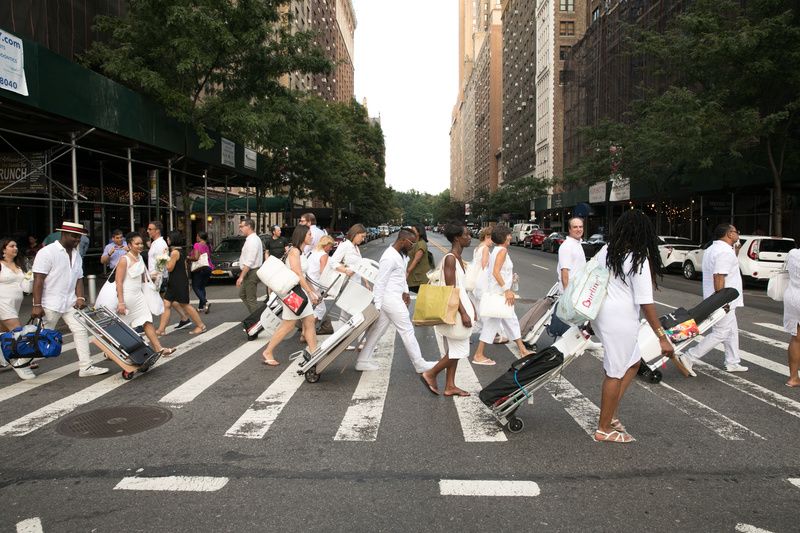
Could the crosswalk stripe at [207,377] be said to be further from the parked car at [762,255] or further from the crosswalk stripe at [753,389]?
the parked car at [762,255]

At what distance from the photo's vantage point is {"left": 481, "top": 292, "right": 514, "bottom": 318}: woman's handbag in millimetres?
7531

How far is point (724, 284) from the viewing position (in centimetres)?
707

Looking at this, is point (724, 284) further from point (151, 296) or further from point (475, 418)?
point (151, 296)

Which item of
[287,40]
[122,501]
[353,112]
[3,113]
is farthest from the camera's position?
[353,112]

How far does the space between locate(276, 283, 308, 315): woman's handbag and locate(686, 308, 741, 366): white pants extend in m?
4.69

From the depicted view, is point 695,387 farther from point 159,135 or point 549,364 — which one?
point 159,135

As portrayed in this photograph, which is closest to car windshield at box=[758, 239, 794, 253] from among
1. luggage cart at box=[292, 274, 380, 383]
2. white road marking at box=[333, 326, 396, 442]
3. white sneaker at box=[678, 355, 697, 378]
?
white sneaker at box=[678, 355, 697, 378]

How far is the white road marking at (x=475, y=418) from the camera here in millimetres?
4938

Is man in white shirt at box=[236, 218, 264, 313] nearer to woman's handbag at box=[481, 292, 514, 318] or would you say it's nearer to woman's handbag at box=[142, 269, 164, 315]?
woman's handbag at box=[142, 269, 164, 315]

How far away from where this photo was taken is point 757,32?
18.2 meters

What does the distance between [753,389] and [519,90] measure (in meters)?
91.7

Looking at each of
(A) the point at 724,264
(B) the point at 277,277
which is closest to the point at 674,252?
(A) the point at 724,264

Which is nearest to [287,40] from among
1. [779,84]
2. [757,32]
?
[757,32]

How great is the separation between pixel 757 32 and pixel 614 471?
19027 millimetres
